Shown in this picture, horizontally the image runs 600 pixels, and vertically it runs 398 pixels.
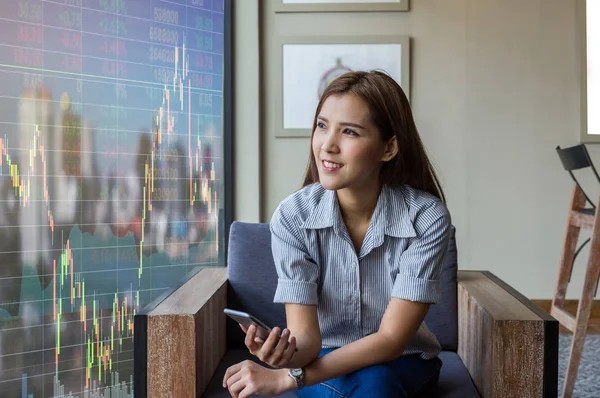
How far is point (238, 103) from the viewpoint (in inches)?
148

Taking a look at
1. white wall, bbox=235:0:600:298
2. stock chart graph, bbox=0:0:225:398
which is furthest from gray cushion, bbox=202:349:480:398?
white wall, bbox=235:0:600:298

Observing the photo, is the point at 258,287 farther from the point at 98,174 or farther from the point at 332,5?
the point at 332,5

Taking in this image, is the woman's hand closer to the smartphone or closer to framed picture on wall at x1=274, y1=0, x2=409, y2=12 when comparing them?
Answer: the smartphone

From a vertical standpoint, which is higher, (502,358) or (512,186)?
(512,186)

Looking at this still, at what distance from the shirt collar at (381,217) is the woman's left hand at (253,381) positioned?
1.09 feet

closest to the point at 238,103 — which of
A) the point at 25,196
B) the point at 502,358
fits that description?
the point at 25,196

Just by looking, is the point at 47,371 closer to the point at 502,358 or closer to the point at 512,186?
the point at 502,358

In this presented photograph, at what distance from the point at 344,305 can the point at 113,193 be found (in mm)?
1750

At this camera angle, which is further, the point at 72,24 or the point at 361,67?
the point at 361,67

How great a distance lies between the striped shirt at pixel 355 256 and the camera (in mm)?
1389

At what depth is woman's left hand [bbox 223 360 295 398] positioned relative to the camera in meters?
1.22

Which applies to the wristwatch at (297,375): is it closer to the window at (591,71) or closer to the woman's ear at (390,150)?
the woman's ear at (390,150)

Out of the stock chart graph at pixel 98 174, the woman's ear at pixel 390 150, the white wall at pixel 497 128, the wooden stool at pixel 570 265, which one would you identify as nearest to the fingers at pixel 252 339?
the woman's ear at pixel 390 150

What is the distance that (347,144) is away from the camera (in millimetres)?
1348
